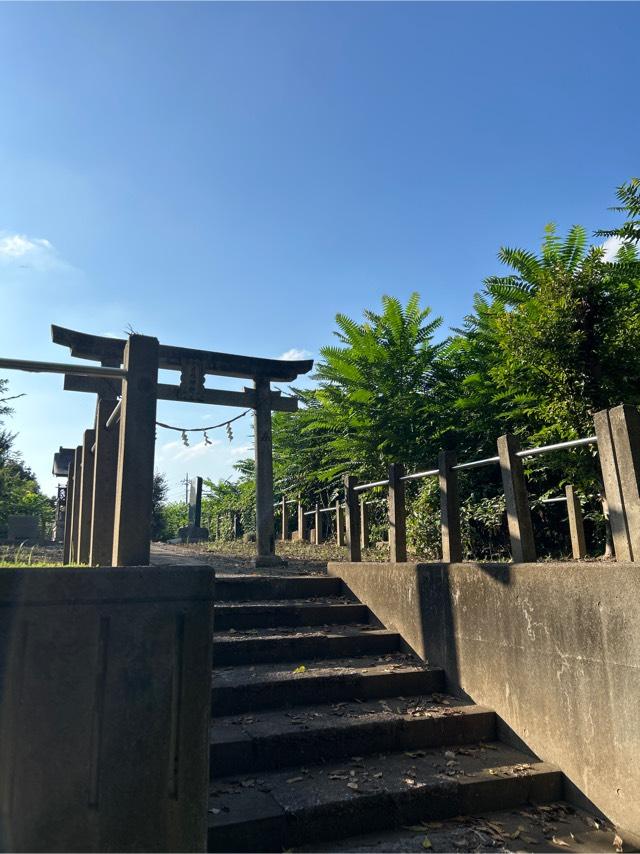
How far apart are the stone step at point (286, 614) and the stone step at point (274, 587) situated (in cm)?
15

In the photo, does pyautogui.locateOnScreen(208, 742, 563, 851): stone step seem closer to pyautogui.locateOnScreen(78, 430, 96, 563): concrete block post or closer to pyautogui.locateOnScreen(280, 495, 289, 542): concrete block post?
pyautogui.locateOnScreen(78, 430, 96, 563): concrete block post

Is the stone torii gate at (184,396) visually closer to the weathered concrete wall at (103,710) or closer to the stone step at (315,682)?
the stone step at (315,682)

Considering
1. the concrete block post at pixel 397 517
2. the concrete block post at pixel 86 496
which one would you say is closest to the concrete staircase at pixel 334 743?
the concrete block post at pixel 397 517

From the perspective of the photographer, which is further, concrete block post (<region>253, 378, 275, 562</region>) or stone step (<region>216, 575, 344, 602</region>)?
concrete block post (<region>253, 378, 275, 562</region>)

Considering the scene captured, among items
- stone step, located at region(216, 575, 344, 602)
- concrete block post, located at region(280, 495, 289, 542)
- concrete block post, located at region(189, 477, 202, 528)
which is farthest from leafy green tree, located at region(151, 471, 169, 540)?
stone step, located at region(216, 575, 344, 602)

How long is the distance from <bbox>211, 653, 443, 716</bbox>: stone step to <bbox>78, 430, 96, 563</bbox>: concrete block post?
2.62m

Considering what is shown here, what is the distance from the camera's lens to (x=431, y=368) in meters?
9.18

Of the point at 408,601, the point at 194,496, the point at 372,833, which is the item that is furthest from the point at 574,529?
the point at 194,496

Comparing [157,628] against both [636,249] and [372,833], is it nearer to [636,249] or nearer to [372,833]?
[372,833]

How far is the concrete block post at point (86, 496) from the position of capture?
20.5ft

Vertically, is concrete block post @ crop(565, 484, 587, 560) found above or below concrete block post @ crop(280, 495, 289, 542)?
below

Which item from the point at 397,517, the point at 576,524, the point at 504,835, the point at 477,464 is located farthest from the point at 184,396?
the point at 504,835

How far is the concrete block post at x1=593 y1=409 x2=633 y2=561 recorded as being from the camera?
3.52 meters

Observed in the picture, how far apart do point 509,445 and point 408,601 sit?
1.85m
